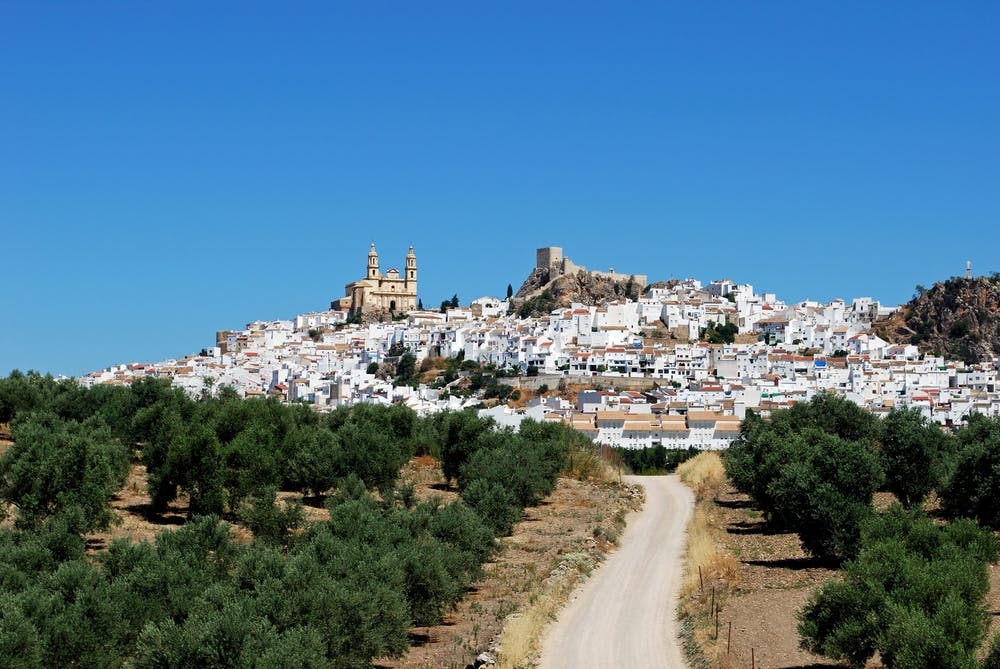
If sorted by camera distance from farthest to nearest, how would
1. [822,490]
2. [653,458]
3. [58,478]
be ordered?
[653,458]
[58,478]
[822,490]

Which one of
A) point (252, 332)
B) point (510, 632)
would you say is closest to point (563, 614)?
point (510, 632)

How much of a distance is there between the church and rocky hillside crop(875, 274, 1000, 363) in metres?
51.7

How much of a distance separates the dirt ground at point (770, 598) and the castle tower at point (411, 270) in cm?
10811

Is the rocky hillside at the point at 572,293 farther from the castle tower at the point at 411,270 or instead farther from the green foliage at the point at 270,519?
the green foliage at the point at 270,519

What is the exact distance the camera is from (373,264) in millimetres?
133500

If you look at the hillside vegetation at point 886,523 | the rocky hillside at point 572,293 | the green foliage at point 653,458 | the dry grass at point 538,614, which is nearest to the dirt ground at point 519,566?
the dry grass at point 538,614

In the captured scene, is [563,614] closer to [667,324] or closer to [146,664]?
[146,664]

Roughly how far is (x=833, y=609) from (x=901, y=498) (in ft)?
45.1

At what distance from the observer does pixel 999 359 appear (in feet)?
313

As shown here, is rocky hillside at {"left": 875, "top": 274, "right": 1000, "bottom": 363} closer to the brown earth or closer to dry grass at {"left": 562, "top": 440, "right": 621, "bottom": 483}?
dry grass at {"left": 562, "top": 440, "right": 621, "bottom": 483}

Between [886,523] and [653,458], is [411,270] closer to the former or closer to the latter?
[653,458]

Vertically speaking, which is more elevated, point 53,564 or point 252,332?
point 252,332

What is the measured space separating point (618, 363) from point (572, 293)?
1186 inches

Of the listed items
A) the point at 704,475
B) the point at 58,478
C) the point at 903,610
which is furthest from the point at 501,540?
the point at 704,475
